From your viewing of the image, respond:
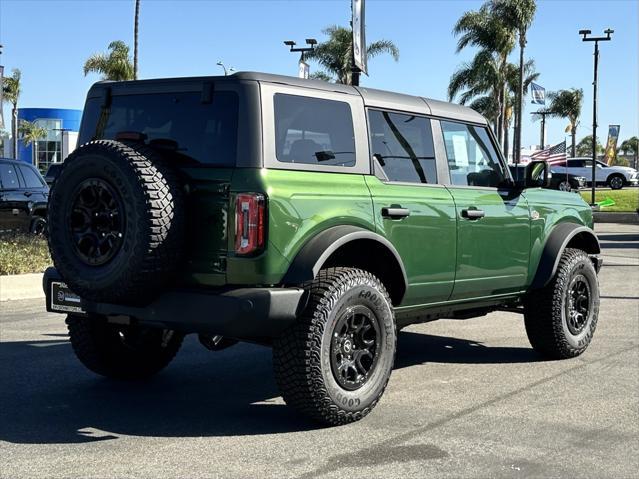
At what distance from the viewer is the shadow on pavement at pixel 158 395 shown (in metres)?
5.24

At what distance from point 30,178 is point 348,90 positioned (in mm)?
10624

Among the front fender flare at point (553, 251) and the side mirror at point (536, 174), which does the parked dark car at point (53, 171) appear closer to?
the side mirror at point (536, 174)

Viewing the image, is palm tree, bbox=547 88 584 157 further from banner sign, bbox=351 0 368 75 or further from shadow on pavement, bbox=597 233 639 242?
banner sign, bbox=351 0 368 75

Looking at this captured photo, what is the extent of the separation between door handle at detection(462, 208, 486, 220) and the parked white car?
4613 cm

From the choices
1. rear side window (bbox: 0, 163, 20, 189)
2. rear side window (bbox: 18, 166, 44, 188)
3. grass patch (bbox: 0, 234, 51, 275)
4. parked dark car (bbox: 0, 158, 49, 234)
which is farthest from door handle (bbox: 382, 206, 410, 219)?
rear side window (bbox: 18, 166, 44, 188)

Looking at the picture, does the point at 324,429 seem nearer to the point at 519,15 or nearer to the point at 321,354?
the point at 321,354

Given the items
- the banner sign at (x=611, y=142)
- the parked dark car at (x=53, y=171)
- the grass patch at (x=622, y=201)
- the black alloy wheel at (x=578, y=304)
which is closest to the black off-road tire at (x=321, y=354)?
the parked dark car at (x=53, y=171)

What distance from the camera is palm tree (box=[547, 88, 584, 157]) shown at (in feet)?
244

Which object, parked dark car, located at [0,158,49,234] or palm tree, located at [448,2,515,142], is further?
palm tree, located at [448,2,515,142]

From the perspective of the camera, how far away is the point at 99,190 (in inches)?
199

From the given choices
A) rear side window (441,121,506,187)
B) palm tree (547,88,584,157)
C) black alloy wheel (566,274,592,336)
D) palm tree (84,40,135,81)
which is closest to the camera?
rear side window (441,121,506,187)

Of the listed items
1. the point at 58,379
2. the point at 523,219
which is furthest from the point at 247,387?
the point at 523,219

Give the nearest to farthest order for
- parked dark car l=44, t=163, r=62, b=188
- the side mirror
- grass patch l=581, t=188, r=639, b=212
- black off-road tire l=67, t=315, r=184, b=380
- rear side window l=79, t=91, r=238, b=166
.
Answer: rear side window l=79, t=91, r=238, b=166 → parked dark car l=44, t=163, r=62, b=188 → black off-road tire l=67, t=315, r=184, b=380 → the side mirror → grass patch l=581, t=188, r=639, b=212

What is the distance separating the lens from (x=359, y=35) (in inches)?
634
